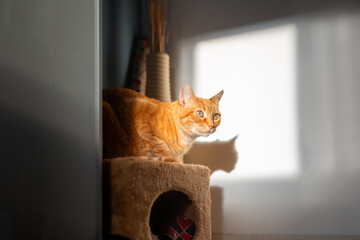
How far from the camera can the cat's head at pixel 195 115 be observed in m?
1.46

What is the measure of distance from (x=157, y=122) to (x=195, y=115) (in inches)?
6.3

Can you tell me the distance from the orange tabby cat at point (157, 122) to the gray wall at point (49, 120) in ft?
0.99

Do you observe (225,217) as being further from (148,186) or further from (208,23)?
(208,23)

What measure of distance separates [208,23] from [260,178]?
97 cm

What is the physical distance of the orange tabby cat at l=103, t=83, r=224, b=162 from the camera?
143 cm

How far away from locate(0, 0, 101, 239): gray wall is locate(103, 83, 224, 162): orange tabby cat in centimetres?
30

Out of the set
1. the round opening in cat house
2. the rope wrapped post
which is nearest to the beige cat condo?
the round opening in cat house

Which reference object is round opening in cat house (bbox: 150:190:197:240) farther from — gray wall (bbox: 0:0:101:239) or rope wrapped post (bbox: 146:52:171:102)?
gray wall (bbox: 0:0:101:239)

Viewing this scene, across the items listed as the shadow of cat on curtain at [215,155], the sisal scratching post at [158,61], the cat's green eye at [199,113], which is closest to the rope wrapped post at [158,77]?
the sisal scratching post at [158,61]

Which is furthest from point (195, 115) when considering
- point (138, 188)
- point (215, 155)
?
point (215, 155)

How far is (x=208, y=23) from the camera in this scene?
2.16 metres

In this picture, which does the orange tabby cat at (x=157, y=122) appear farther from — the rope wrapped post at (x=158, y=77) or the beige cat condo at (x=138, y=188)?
the rope wrapped post at (x=158, y=77)

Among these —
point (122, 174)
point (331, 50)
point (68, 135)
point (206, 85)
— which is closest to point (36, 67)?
point (68, 135)

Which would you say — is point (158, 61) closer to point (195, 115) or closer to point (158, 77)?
point (158, 77)
